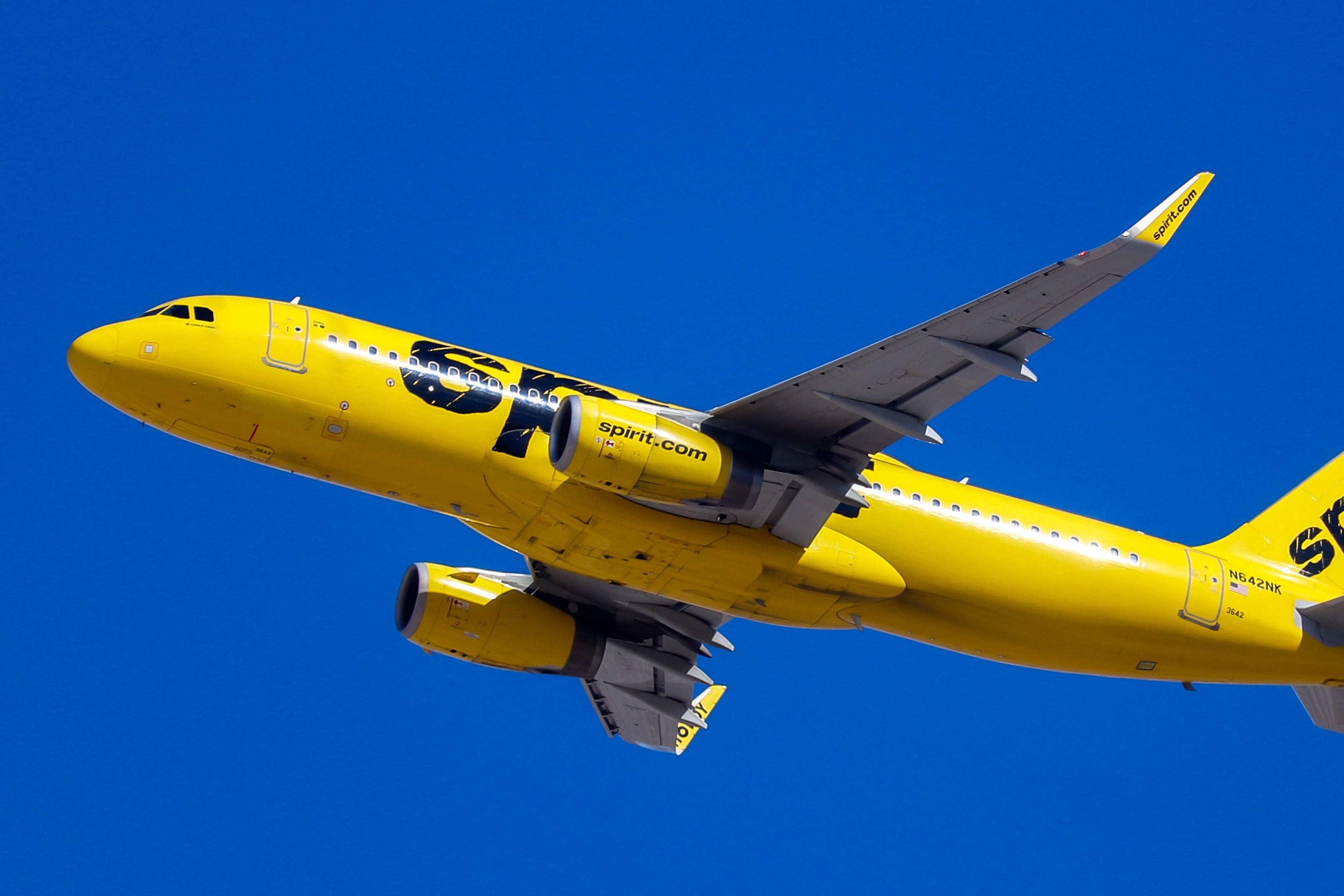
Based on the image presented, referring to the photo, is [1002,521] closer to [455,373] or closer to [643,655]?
[643,655]

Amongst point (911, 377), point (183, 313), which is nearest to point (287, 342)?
point (183, 313)

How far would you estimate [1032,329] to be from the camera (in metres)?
26.0

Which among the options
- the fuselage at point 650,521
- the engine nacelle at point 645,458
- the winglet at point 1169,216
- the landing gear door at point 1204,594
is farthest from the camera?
the landing gear door at point 1204,594

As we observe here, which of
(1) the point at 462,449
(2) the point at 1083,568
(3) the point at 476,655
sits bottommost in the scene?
(3) the point at 476,655

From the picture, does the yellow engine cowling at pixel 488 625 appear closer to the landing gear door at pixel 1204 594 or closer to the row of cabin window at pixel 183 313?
the row of cabin window at pixel 183 313

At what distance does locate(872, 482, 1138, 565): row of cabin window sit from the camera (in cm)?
3133

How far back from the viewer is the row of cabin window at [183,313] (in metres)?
28.7

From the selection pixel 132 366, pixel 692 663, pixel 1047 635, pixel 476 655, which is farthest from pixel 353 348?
pixel 1047 635

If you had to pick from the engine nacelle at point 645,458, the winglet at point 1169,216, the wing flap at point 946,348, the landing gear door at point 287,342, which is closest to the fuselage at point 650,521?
the landing gear door at point 287,342

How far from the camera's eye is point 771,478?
29.0 metres

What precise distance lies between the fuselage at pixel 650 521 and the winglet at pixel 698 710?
308 inches

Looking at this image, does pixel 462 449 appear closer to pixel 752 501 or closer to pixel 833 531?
pixel 752 501

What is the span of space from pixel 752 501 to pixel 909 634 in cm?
535

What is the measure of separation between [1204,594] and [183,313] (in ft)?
72.7
